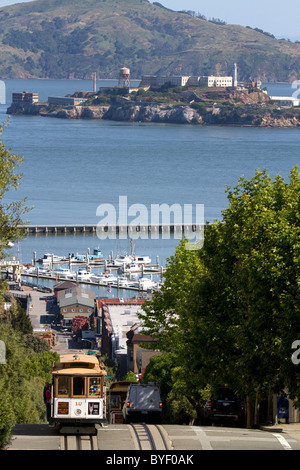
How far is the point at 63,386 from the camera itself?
1324 cm

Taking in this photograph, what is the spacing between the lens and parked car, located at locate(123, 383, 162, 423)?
622 inches

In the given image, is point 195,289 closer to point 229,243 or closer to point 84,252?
point 229,243

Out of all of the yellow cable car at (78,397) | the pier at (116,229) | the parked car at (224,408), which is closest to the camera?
the yellow cable car at (78,397)

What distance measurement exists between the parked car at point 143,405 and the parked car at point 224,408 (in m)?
0.90

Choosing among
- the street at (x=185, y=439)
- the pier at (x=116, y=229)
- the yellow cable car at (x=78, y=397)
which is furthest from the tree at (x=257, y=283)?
the pier at (x=116, y=229)

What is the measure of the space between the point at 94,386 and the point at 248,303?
3.23 meters

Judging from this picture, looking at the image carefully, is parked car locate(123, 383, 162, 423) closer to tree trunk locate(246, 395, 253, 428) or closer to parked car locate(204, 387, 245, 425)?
parked car locate(204, 387, 245, 425)

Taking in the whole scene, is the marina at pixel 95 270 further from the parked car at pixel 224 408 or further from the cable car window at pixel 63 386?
the cable car window at pixel 63 386

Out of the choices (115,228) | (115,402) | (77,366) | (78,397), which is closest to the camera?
(78,397)

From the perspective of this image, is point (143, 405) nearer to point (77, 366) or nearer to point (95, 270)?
point (77, 366)

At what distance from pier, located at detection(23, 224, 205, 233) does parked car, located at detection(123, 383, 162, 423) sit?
62.7 metres

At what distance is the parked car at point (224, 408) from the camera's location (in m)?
16.2

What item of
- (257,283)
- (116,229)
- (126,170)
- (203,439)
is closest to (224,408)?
(257,283)

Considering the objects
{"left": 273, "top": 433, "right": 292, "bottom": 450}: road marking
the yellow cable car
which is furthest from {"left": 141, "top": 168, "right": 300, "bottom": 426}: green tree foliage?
the yellow cable car
